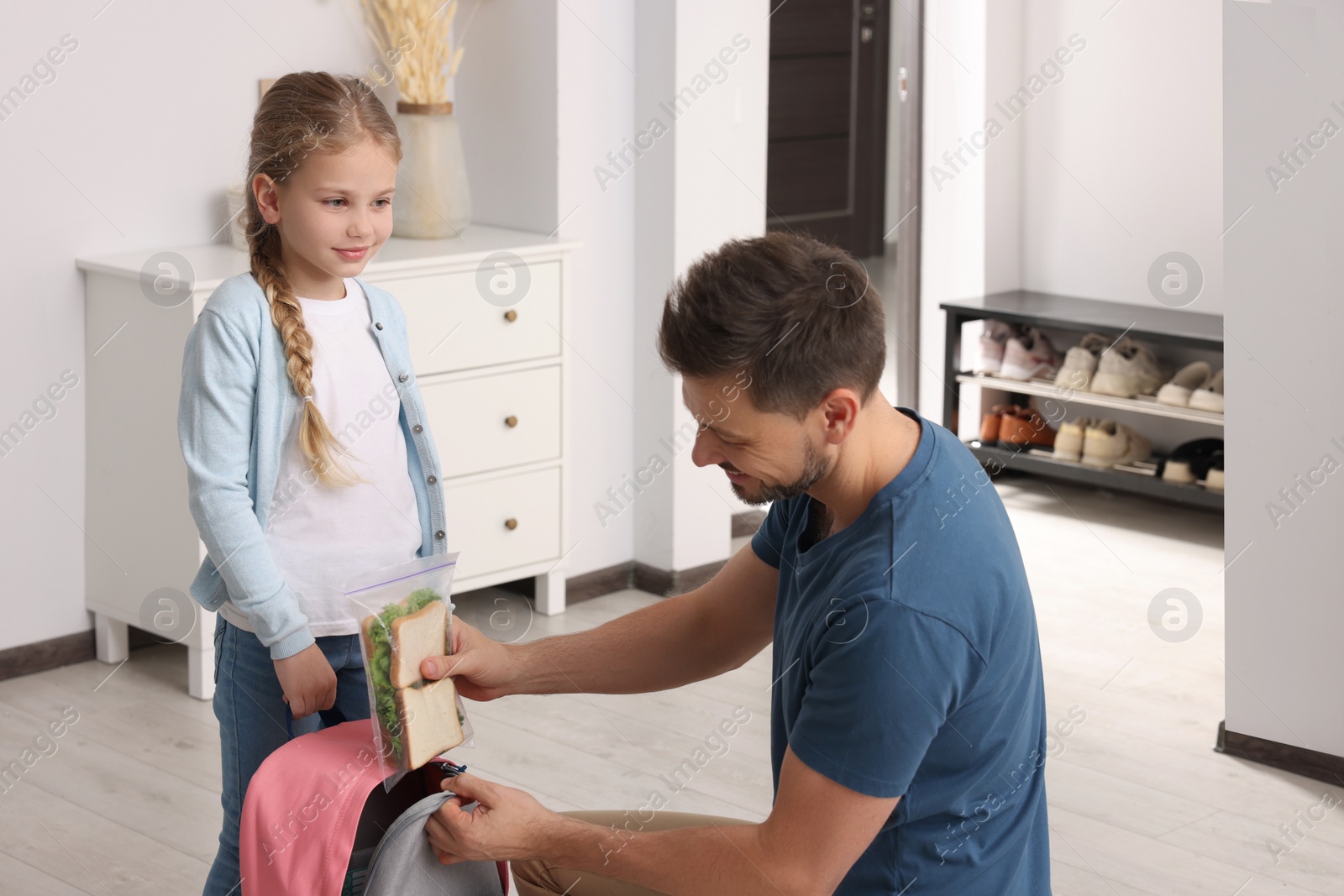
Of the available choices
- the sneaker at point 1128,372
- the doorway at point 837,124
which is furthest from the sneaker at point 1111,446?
the doorway at point 837,124

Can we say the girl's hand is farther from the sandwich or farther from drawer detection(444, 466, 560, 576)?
drawer detection(444, 466, 560, 576)

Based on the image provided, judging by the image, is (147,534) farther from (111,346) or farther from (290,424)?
(290,424)

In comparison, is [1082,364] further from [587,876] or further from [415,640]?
[415,640]

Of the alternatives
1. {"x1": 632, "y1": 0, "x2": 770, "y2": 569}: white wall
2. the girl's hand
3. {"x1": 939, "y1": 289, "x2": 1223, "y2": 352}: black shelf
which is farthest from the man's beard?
{"x1": 939, "y1": 289, "x2": 1223, "y2": 352}: black shelf

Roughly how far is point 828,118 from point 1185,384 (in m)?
3.76

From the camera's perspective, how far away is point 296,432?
6.08 ft

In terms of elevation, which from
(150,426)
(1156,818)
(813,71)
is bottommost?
(1156,818)

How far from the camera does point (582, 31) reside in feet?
11.6

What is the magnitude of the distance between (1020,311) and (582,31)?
1.72 metres

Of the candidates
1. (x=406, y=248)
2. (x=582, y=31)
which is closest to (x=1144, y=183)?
(x=582, y=31)

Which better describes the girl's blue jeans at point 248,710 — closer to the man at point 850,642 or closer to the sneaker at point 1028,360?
the man at point 850,642

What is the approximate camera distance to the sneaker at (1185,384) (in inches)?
167

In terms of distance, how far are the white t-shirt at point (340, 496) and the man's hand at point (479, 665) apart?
31 centimetres

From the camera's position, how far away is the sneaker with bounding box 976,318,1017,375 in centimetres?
466
